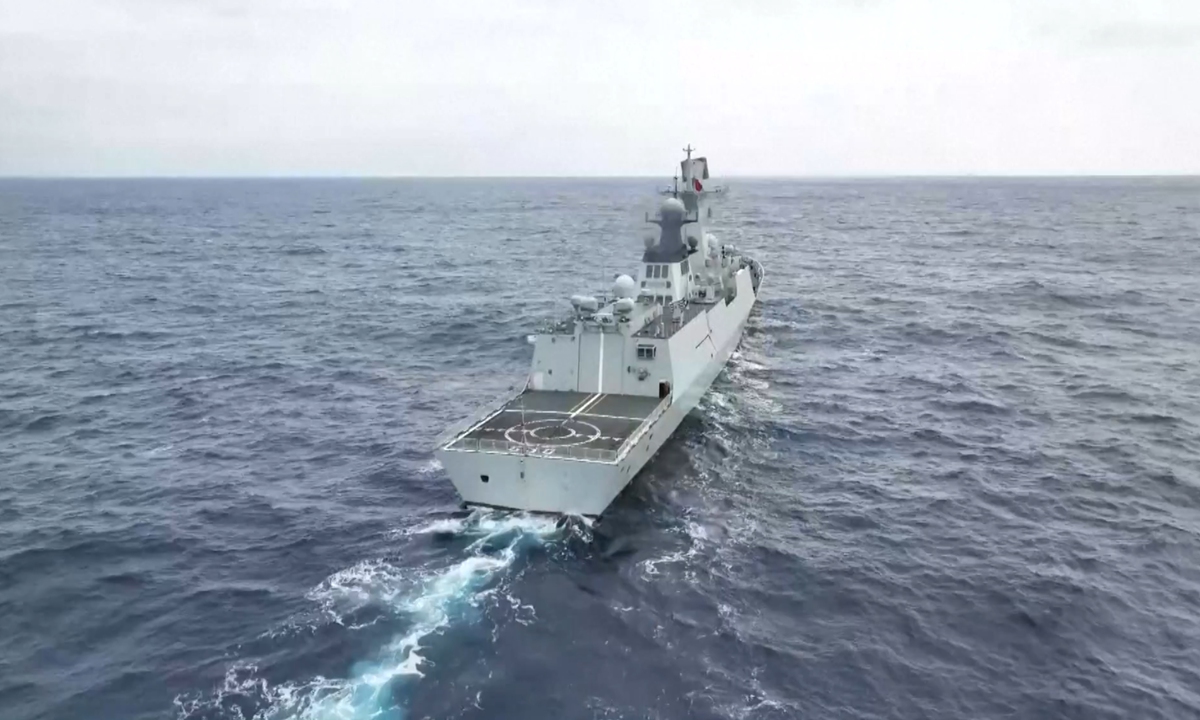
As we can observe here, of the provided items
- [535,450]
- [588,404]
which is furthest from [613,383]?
[535,450]

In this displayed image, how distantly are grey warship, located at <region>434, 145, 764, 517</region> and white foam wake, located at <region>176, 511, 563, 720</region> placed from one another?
5.14 ft

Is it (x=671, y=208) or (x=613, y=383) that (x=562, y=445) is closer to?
(x=613, y=383)

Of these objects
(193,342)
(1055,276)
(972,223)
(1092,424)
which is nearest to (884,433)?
(1092,424)

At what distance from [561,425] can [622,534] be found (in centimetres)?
567

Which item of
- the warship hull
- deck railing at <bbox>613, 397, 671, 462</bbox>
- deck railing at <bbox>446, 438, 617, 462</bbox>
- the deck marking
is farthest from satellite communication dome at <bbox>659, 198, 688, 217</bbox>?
deck railing at <bbox>446, 438, 617, 462</bbox>

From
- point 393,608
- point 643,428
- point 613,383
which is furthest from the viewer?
point 613,383

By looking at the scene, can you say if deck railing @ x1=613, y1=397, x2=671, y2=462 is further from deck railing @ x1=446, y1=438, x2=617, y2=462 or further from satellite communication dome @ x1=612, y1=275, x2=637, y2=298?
satellite communication dome @ x1=612, y1=275, x2=637, y2=298

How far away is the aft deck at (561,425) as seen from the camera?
91.7ft

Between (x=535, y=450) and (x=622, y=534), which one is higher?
(x=535, y=450)

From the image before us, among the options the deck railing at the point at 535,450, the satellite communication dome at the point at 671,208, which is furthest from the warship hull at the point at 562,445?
the satellite communication dome at the point at 671,208

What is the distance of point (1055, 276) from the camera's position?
78250 mm

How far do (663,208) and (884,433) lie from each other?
18356mm

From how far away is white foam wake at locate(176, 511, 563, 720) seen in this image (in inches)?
736

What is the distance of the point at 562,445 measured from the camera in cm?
2859
